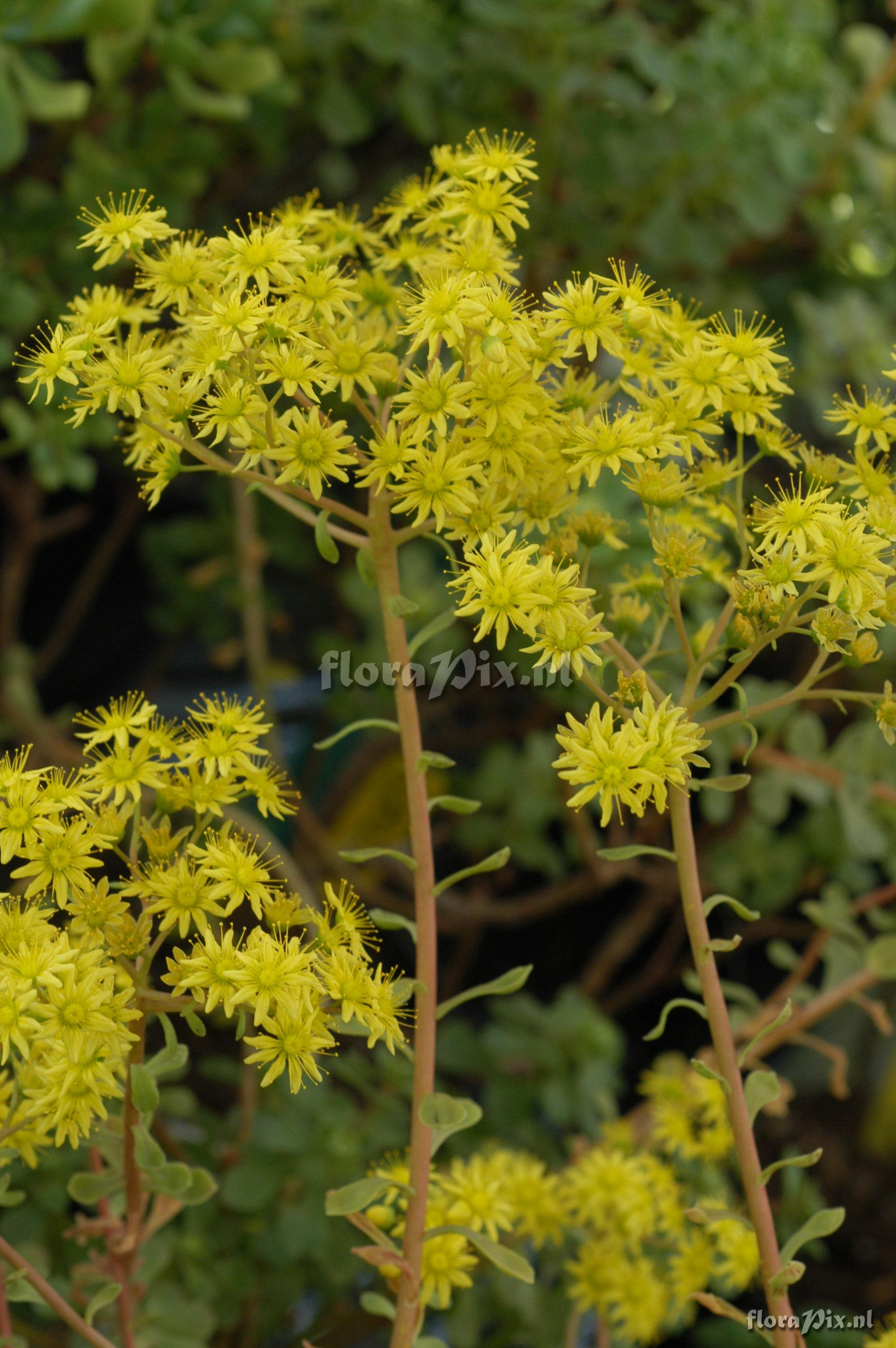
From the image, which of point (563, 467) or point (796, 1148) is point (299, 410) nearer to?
point (563, 467)

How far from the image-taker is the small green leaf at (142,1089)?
0.54m

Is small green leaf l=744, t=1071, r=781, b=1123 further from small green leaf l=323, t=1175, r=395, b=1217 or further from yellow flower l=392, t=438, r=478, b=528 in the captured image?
yellow flower l=392, t=438, r=478, b=528

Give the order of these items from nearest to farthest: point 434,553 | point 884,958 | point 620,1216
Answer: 1. point 620,1216
2. point 884,958
3. point 434,553

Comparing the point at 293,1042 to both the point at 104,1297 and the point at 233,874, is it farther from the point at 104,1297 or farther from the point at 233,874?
the point at 104,1297

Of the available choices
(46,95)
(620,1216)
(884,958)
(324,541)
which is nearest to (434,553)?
(46,95)

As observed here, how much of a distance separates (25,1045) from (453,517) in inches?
11.5

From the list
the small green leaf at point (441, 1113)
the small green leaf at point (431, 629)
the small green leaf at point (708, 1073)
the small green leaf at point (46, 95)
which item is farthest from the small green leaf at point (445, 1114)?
the small green leaf at point (46, 95)

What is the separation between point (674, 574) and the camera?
1.78ft

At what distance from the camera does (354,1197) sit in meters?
0.58

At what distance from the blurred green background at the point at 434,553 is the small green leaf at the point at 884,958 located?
55 millimetres

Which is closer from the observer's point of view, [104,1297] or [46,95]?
[104,1297]

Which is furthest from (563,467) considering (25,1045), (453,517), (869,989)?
(869,989)

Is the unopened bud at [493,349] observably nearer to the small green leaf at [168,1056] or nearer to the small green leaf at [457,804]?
the small green leaf at [457,804]

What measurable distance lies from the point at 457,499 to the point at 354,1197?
0.33m
